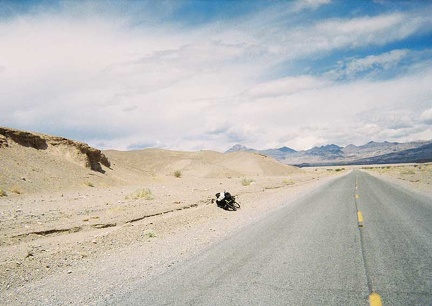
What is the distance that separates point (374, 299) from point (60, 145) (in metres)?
43.7

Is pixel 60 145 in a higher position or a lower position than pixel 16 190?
higher

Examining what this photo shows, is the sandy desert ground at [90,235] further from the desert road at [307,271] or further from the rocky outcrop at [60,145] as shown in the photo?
the rocky outcrop at [60,145]

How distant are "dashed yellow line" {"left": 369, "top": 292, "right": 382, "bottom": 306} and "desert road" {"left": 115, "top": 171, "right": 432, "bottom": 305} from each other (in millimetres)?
14

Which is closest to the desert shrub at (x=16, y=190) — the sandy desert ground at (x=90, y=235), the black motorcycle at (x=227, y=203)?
the sandy desert ground at (x=90, y=235)

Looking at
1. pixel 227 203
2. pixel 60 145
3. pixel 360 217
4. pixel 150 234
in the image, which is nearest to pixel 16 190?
pixel 227 203

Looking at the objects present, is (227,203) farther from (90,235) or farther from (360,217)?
(90,235)

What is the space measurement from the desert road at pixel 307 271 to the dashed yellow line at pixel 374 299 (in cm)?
1

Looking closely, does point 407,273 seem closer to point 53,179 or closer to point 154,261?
point 154,261

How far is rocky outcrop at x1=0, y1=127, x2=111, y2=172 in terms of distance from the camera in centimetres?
3528

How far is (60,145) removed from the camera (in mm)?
41750

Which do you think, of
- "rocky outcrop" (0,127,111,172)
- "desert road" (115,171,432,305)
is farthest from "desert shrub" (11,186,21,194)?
"desert road" (115,171,432,305)

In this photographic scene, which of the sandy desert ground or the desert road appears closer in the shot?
the desert road

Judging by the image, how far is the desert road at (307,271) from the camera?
5070mm

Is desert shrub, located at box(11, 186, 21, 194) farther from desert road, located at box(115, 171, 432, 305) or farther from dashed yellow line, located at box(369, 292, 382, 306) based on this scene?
dashed yellow line, located at box(369, 292, 382, 306)
